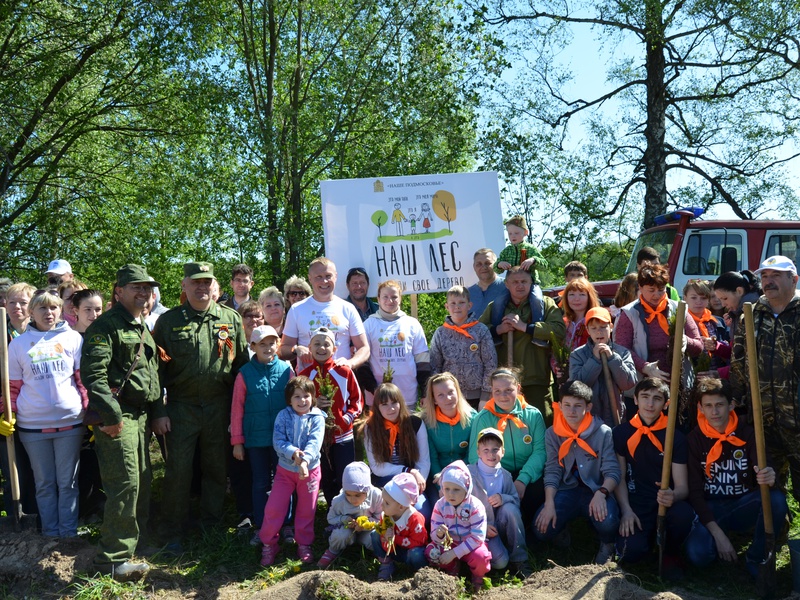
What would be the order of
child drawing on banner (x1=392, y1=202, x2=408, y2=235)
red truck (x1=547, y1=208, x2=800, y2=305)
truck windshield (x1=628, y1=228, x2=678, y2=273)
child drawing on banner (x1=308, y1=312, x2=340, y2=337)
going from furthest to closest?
1. truck windshield (x1=628, y1=228, x2=678, y2=273)
2. red truck (x1=547, y1=208, x2=800, y2=305)
3. child drawing on banner (x1=392, y1=202, x2=408, y2=235)
4. child drawing on banner (x1=308, y1=312, x2=340, y2=337)

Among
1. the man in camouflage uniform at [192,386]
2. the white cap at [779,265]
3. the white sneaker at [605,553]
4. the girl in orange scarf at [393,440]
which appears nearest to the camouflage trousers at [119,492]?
the man in camouflage uniform at [192,386]

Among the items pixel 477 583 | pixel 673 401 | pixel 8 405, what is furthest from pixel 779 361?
pixel 8 405

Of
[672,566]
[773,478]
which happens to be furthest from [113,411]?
[773,478]

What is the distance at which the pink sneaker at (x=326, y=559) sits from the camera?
489 centimetres

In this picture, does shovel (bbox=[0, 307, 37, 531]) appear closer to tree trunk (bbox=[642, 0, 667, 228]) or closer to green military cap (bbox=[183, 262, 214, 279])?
green military cap (bbox=[183, 262, 214, 279])

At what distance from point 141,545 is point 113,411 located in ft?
3.72

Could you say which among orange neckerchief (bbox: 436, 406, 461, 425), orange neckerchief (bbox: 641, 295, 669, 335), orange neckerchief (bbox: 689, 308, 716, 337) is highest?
orange neckerchief (bbox: 641, 295, 669, 335)

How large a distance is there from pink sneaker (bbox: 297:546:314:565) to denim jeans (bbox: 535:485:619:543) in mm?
1566

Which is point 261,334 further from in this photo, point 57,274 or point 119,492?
point 57,274

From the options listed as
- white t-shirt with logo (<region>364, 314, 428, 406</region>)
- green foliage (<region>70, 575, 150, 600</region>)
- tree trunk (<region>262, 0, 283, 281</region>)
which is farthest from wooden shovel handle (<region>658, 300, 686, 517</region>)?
tree trunk (<region>262, 0, 283, 281</region>)

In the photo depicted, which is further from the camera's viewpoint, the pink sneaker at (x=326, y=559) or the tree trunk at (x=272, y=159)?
the tree trunk at (x=272, y=159)

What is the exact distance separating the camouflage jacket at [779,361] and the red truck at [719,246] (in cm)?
533

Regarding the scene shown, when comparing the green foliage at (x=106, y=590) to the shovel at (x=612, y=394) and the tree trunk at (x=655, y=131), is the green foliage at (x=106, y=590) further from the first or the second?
the tree trunk at (x=655, y=131)

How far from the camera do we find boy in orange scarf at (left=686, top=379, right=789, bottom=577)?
477 cm
